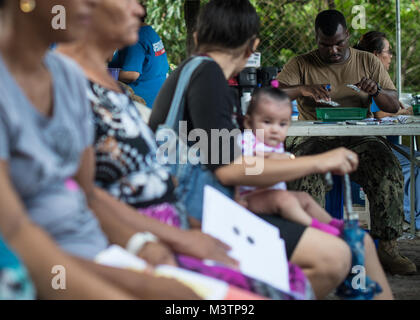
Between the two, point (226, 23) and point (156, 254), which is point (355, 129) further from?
point (156, 254)

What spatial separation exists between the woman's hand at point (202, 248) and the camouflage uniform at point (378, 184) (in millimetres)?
2257

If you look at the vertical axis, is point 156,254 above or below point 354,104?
below

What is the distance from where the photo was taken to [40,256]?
1.00 m

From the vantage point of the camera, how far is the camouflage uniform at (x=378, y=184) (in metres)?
3.48

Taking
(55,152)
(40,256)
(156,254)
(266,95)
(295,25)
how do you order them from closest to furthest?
1. (40,256)
2. (55,152)
3. (156,254)
4. (266,95)
5. (295,25)

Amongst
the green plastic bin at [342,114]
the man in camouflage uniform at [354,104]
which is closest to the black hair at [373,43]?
the man in camouflage uniform at [354,104]

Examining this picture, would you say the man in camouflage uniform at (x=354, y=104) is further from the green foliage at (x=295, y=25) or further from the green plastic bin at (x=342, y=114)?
the green foliage at (x=295, y=25)

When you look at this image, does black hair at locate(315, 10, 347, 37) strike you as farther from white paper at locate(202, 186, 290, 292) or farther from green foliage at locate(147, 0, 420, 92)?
green foliage at locate(147, 0, 420, 92)

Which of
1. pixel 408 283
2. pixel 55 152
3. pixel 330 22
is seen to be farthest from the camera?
pixel 330 22

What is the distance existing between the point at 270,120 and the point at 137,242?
3.20 ft

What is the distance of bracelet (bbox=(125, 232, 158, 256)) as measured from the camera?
1.30 m

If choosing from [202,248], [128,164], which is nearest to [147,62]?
[128,164]

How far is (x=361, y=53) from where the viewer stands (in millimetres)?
4172
